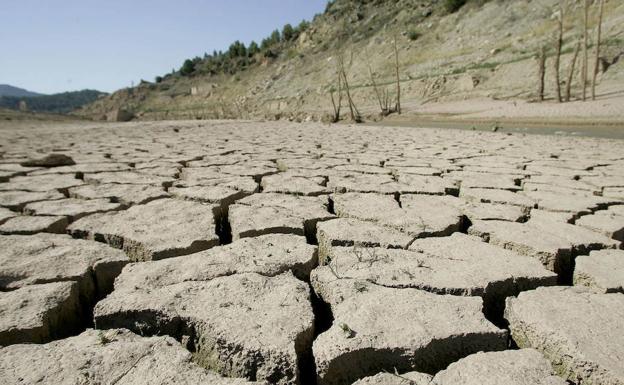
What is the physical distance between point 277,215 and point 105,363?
39.8 inches

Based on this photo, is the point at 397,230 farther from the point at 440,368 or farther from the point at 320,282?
the point at 440,368

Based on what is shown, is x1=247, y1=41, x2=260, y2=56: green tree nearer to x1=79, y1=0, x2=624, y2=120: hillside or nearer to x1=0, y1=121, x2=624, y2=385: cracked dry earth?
x1=79, y1=0, x2=624, y2=120: hillside

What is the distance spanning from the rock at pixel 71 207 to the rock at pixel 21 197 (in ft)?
0.23

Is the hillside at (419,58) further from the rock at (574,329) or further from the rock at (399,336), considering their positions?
the rock at (399,336)

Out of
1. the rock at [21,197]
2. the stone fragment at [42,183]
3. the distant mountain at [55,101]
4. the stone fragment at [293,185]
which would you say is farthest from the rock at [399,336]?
the distant mountain at [55,101]

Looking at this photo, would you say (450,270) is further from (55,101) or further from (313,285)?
(55,101)

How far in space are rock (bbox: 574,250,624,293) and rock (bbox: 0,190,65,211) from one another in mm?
2362

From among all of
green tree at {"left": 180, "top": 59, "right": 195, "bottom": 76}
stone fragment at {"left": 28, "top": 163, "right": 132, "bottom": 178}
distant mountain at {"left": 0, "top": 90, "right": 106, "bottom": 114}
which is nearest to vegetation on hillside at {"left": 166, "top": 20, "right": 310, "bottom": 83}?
green tree at {"left": 180, "top": 59, "right": 195, "bottom": 76}

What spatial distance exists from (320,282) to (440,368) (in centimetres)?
40

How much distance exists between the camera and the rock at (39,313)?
0.88 meters

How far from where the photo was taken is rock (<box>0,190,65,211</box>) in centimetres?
198

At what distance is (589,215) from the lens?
175cm

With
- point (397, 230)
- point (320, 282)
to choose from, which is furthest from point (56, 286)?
point (397, 230)

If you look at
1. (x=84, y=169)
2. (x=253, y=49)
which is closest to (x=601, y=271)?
(x=84, y=169)
